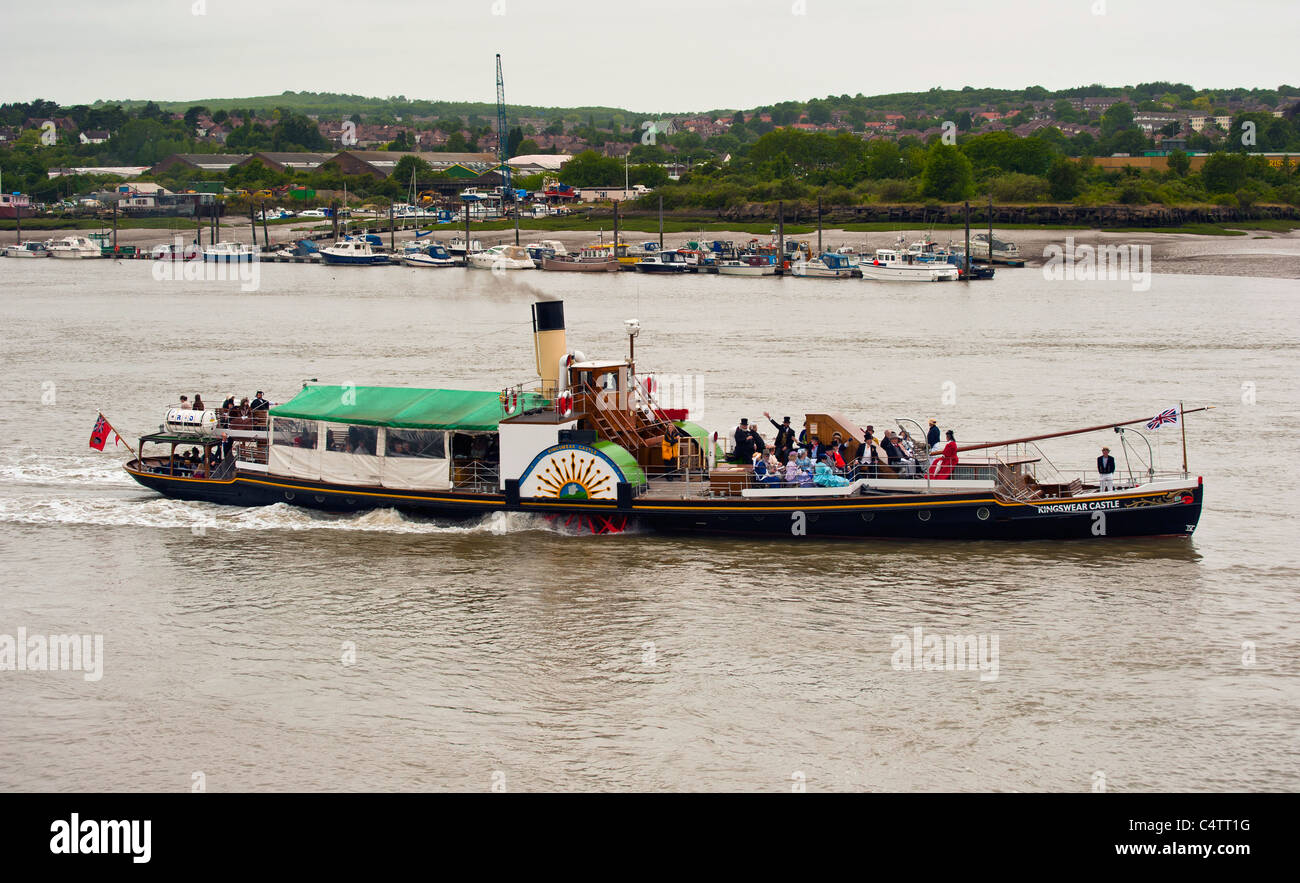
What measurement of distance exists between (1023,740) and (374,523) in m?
16.5

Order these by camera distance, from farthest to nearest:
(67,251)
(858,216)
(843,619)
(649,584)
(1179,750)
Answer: (67,251)
(858,216)
(649,584)
(843,619)
(1179,750)

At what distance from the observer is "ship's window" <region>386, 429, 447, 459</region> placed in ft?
97.9

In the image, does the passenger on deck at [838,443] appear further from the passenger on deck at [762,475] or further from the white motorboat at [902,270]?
the white motorboat at [902,270]

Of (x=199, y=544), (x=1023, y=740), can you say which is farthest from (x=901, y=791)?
(x=199, y=544)

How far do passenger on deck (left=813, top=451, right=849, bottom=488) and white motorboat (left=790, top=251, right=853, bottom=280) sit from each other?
79.2 meters

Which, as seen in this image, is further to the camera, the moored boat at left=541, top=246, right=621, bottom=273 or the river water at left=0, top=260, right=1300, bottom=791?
the moored boat at left=541, top=246, right=621, bottom=273

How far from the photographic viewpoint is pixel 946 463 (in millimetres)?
28281

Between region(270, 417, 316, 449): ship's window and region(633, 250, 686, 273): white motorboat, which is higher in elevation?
region(633, 250, 686, 273): white motorboat

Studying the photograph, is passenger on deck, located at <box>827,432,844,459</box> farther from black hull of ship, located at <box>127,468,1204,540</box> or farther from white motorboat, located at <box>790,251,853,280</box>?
white motorboat, located at <box>790,251,853,280</box>

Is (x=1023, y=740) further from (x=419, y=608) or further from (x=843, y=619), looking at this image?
(x=419, y=608)

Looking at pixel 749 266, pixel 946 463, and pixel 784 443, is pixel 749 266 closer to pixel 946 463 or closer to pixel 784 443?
pixel 784 443

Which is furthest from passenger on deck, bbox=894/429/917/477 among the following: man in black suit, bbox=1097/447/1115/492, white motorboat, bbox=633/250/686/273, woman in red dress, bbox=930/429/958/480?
white motorboat, bbox=633/250/686/273

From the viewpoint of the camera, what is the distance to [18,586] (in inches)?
1056

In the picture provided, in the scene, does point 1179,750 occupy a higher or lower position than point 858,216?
lower
